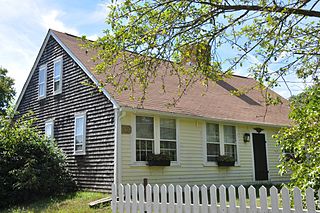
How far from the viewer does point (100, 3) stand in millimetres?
5574

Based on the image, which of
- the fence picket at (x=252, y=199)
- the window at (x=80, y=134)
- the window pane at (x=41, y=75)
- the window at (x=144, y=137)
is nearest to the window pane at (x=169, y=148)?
the window at (x=144, y=137)

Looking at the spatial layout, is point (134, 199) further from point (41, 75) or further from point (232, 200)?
point (41, 75)

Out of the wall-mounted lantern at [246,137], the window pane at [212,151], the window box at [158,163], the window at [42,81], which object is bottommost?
the window box at [158,163]

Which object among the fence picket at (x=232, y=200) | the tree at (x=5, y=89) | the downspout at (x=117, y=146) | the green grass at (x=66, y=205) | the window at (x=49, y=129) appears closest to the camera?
the fence picket at (x=232, y=200)

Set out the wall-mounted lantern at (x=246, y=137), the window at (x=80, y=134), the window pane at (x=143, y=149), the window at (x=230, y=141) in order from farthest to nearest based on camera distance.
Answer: the wall-mounted lantern at (x=246, y=137) < the window at (x=230, y=141) < the window at (x=80, y=134) < the window pane at (x=143, y=149)

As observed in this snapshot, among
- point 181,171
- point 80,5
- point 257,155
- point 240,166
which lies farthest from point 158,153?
point 80,5

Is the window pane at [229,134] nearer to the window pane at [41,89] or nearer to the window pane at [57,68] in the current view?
the window pane at [57,68]

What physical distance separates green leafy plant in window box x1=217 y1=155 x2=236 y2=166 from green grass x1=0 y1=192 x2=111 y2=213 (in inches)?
183

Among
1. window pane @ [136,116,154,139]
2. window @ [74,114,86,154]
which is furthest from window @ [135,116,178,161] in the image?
window @ [74,114,86,154]

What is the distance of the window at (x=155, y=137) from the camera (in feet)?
36.7

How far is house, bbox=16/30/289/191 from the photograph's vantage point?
10930 mm

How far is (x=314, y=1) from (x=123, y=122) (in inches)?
264

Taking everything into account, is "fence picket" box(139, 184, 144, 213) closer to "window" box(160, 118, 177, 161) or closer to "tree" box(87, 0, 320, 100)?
"tree" box(87, 0, 320, 100)

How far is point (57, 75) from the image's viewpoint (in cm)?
1442
